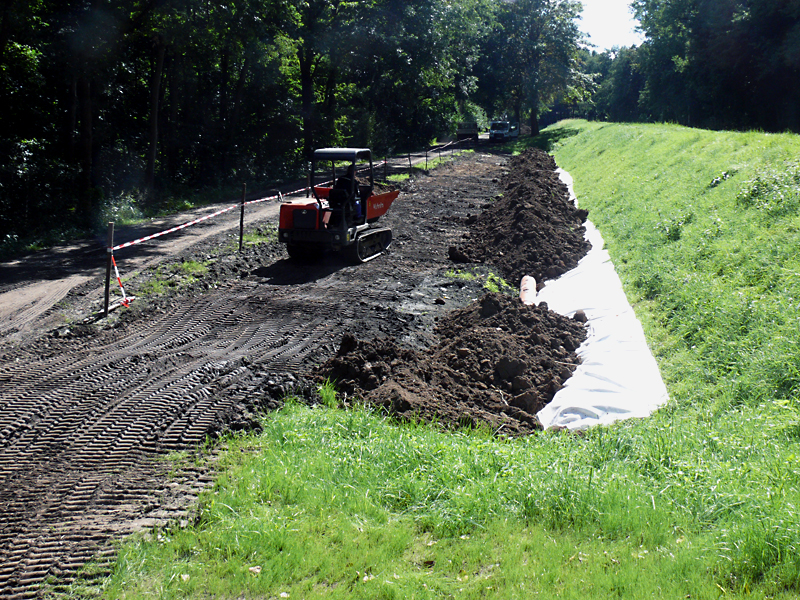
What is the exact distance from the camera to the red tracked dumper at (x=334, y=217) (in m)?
12.7

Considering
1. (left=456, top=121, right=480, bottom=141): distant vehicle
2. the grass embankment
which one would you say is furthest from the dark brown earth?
(left=456, top=121, right=480, bottom=141): distant vehicle

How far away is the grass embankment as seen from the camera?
12.0 feet

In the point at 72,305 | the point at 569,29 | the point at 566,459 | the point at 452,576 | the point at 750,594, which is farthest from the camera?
the point at 569,29

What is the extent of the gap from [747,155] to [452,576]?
12393 mm

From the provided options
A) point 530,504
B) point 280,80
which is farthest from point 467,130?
point 530,504

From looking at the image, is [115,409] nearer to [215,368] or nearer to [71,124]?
[215,368]

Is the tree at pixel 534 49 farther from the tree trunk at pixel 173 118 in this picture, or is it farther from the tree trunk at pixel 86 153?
the tree trunk at pixel 86 153

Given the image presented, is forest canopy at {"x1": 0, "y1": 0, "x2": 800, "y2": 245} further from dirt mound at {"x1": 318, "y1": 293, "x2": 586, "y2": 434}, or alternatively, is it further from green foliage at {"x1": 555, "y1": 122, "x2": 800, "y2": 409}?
green foliage at {"x1": 555, "y1": 122, "x2": 800, "y2": 409}

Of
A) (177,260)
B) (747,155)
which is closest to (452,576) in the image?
(177,260)

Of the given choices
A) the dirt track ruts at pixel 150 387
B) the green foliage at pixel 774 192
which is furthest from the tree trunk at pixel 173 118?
the green foliage at pixel 774 192

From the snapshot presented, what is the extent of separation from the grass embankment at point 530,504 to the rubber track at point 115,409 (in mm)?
512

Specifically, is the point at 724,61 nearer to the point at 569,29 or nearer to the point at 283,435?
the point at 569,29

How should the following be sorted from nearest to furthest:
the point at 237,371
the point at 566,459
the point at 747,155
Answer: the point at 566,459
the point at 237,371
the point at 747,155

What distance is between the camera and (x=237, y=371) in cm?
725
